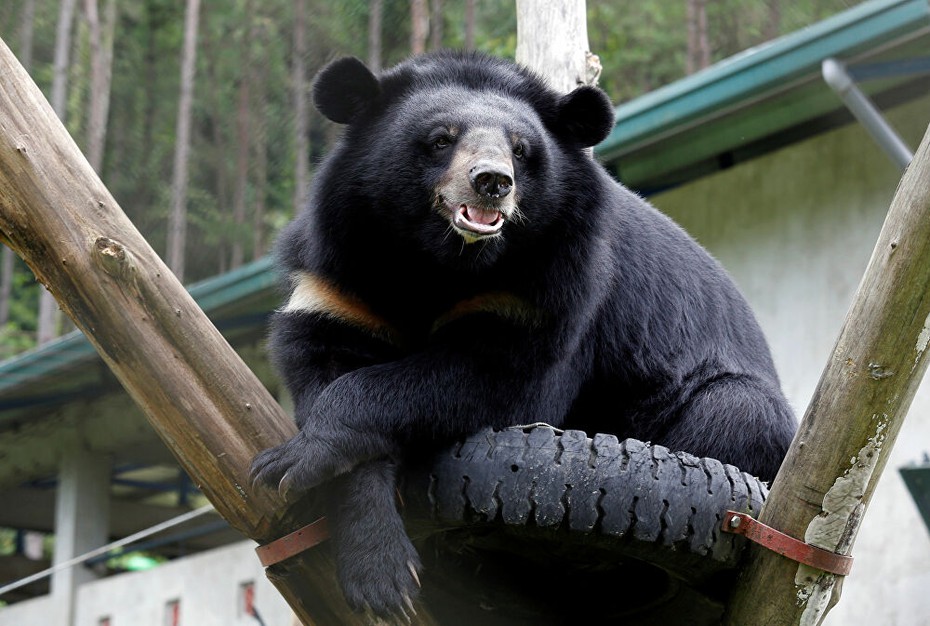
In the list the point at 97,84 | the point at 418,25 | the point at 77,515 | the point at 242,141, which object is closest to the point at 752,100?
the point at 77,515

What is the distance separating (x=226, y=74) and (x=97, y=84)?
4.49 meters

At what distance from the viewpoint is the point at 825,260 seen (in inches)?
328

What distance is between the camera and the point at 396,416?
3635mm

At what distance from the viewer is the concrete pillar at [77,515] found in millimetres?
12805

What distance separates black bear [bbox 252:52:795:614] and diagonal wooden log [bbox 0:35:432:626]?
0.45 ft

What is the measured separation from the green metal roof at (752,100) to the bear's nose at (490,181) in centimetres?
335

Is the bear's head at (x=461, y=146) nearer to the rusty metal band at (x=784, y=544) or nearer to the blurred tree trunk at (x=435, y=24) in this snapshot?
the rusty metal band at (x=784, y=544)

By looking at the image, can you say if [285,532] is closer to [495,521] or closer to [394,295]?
[495,521]

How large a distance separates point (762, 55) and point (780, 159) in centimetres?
155

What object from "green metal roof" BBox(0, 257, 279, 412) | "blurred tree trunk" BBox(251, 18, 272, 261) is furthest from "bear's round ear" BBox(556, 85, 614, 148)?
"blurred tree trunk" BBox(251, 18, 272, 261)

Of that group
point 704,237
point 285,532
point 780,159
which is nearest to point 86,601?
point 704,237

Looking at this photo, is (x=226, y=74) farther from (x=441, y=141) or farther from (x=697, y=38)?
(x=441, y=141)

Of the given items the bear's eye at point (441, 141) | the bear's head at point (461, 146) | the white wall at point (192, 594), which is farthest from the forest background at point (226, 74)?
the bear's eye at point (441, 141)

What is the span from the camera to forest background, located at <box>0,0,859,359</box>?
2061cm
